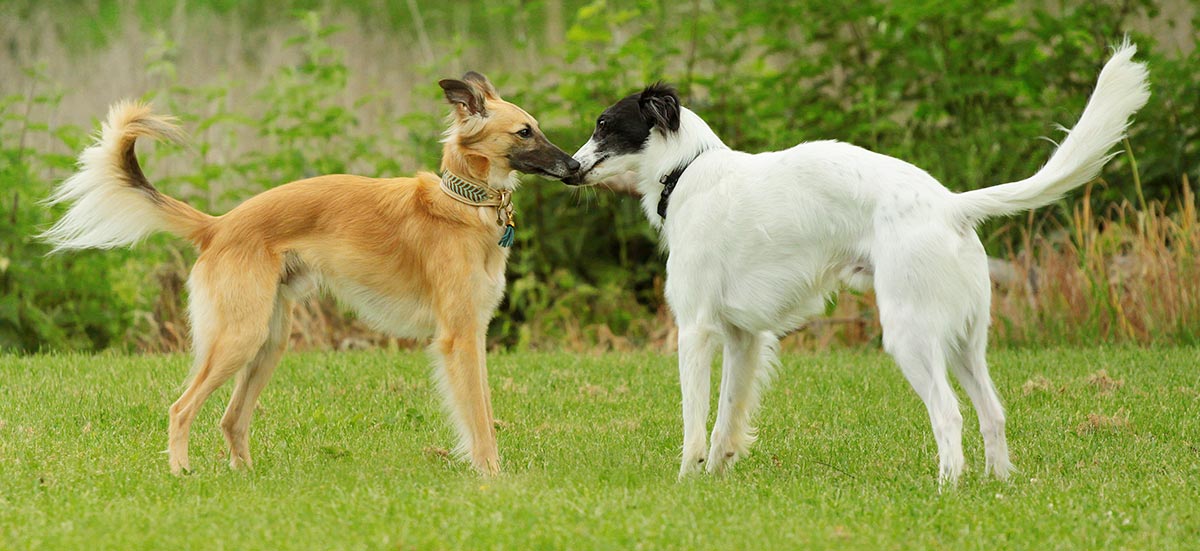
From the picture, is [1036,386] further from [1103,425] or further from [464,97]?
[464,97]

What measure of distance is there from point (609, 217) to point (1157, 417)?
5.45 m

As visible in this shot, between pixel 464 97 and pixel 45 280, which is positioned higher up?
pixel 464 97

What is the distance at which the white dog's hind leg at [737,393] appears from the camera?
5.59 meters

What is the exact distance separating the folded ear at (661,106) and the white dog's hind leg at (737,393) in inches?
38.1

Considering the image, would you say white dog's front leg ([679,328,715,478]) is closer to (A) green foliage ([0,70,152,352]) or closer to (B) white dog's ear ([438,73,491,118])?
(B) white dog's ear ([438,73,491,118])

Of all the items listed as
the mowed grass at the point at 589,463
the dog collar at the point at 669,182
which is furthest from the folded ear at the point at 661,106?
the mowed grass at the point at 589,463

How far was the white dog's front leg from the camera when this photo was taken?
17.6 ft

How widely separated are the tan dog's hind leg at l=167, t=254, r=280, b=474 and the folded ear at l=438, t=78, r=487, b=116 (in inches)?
43.7

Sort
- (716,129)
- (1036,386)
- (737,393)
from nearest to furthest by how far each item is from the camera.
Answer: (737,393) → (1036,386) → (716,129)

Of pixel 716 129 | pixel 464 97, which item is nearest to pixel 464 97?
pixel 464 97

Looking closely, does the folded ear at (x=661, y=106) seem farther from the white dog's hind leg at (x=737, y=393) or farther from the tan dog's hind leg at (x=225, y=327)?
the tan dog's hind leg at (x=225, y=327)

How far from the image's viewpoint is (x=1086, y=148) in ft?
16.0

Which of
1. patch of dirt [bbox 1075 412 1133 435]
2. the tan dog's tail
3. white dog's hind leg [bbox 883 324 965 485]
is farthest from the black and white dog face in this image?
patch of dirt [bbox 1075 412 1133 435]

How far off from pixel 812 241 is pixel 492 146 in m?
1.61
